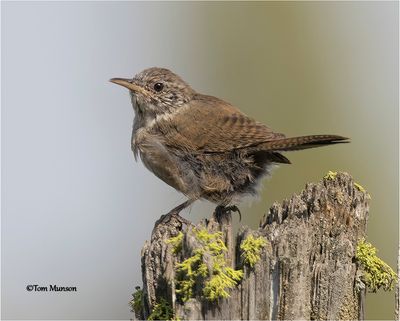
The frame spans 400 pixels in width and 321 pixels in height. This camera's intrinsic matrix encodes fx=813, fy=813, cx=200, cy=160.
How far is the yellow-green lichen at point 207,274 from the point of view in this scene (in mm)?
3840

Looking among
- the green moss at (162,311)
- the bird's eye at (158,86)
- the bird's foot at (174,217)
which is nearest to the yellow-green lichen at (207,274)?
the green moss at (162,311)

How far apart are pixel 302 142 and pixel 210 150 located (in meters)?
0.86

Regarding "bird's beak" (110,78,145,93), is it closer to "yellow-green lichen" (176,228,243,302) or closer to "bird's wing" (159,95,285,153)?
"bird's wing" (159,95,285,153)

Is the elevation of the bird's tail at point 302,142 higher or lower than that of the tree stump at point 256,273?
higher

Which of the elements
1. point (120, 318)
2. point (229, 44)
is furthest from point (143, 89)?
point (229, 44)

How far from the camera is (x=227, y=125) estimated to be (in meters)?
6.36

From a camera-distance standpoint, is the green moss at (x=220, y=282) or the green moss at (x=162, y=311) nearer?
the green moss at (x=220, y=282)

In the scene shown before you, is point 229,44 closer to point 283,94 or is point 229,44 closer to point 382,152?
point 283,94

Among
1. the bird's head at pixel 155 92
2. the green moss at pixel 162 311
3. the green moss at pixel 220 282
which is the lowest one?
the green moss at pixel 162 311

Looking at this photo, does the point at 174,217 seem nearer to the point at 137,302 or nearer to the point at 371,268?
the point at 137,302

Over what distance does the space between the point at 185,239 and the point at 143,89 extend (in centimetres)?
313

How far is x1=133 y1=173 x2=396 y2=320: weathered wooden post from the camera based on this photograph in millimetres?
3896

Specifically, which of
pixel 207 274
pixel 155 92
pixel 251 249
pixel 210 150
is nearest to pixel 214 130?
pixel 210 150

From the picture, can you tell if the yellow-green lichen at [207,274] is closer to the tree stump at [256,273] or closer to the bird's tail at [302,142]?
the tree stump at [256,273]
